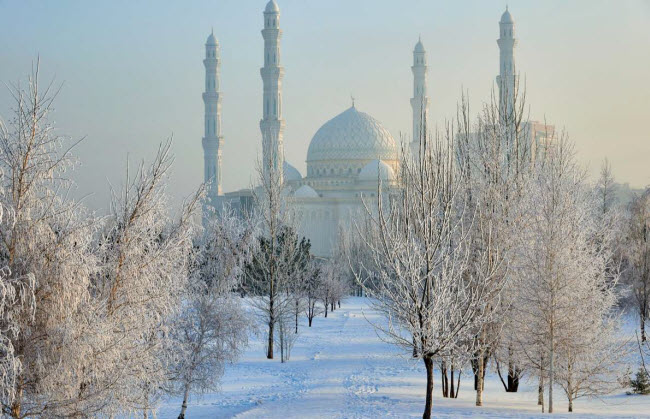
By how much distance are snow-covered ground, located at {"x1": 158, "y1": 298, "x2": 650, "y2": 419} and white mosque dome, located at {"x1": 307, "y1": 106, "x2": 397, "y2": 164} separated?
53.5 m

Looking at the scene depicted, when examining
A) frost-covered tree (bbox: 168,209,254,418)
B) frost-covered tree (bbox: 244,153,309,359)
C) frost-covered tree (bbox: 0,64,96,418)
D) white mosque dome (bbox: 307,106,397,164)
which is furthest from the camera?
white mosque dome (bbox: 307,106,397,164)

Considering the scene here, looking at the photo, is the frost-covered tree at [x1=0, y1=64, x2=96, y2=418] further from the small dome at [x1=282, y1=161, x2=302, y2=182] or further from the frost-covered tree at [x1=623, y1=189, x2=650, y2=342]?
the small dome at [x1=282, y1=161, x2=302, y2=182]

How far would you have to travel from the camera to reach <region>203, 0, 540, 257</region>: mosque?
66.0m

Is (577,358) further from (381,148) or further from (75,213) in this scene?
(381,148)

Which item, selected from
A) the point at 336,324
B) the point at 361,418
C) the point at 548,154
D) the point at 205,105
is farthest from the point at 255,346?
the point at 205,105

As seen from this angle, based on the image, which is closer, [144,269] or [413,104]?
[144,269]

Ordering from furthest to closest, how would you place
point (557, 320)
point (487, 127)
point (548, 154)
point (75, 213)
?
1. point (548, 154)
2. point (487, 127)
3. point (557, 320)
4. point (75, 213)

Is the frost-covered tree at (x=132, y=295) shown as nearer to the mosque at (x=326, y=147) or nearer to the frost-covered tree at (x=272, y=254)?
the frost-covered tree at (x=272, y=254)

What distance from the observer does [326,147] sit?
7600cm

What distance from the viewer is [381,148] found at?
246ft

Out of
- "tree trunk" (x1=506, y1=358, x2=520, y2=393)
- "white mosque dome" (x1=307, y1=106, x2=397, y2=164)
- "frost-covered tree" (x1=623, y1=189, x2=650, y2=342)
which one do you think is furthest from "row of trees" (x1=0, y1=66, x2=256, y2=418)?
"white mosque dome" (x1=307, y1=106, x2=397, y2=164)

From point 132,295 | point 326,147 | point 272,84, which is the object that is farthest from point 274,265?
point 326,147

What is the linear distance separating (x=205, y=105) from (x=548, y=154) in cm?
5536

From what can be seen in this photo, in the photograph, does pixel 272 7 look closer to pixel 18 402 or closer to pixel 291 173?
pixel 291 173
